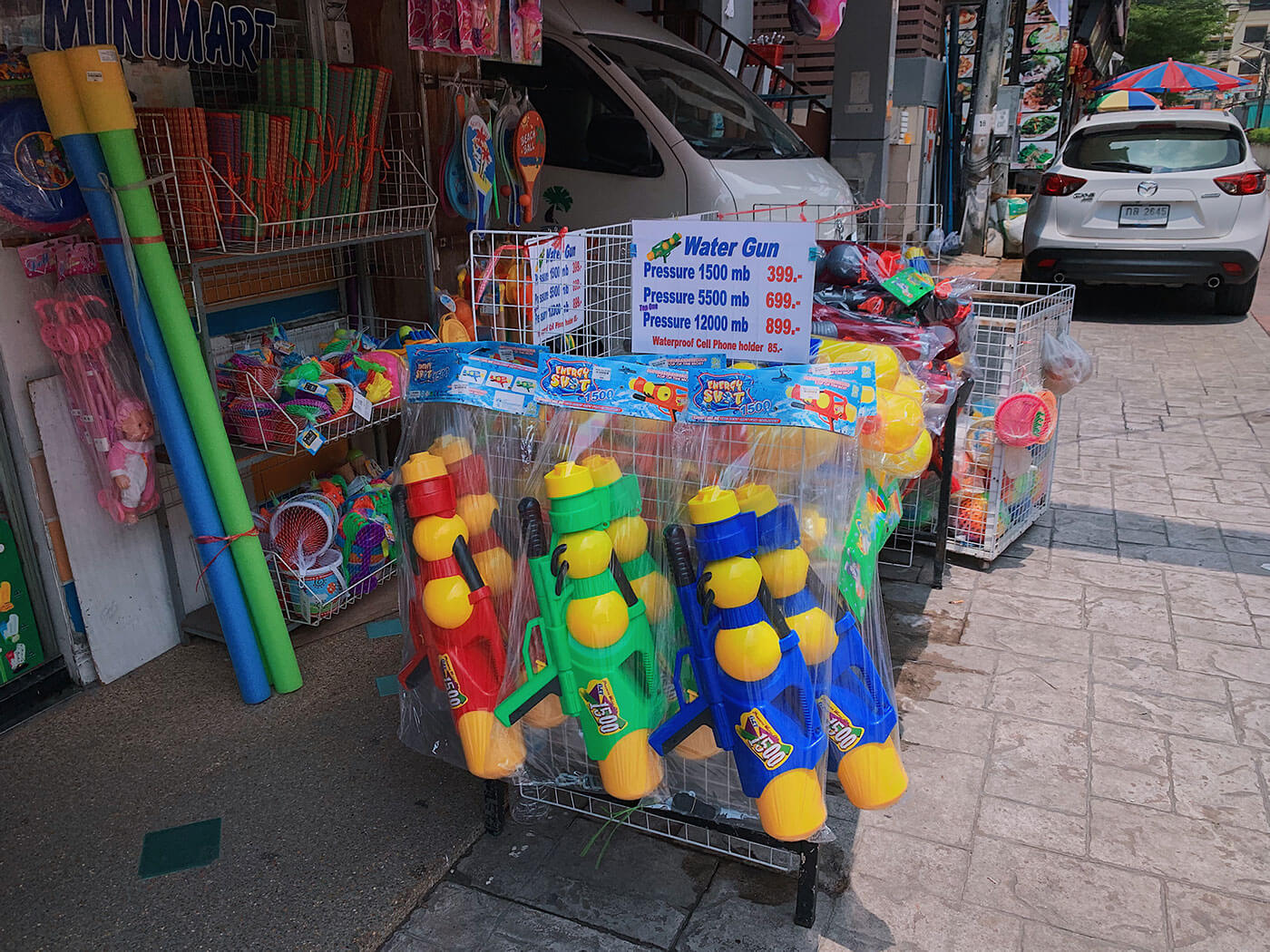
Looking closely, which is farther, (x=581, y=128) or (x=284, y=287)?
(x=581, y=128)

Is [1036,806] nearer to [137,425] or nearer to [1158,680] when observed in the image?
[1158,680]

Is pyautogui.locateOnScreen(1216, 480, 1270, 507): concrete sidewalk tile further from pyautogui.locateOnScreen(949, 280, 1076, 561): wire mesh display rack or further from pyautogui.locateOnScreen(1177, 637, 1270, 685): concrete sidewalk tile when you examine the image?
pyautogui.locateOnScreen(1177, 637, 1270, 685): concrete sidewalk tile

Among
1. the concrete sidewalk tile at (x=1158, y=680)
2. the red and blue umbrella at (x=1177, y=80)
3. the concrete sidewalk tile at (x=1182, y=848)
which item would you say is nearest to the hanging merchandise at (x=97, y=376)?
the concrete sidewalk tile at (x=1182, y=848)

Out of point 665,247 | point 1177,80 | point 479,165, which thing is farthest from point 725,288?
point 1177,80

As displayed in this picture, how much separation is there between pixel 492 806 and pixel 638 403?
1244 millimetres

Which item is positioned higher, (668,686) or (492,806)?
(668,686)

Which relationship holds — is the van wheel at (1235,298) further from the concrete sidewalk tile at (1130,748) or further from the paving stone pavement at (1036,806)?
the concrete sidewalk tile at (1130,748)

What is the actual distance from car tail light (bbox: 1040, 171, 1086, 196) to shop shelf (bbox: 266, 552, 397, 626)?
7519 millimetres

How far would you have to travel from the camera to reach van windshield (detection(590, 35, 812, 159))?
614 cm

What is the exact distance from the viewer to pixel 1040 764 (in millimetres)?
2998

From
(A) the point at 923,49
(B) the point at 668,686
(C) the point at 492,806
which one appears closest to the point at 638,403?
(B) the point at 668,686

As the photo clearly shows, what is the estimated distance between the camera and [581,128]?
20.4 feet

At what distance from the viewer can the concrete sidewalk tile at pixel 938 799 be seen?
2.72 metres

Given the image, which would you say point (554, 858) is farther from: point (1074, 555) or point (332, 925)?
point (1074, 555)
